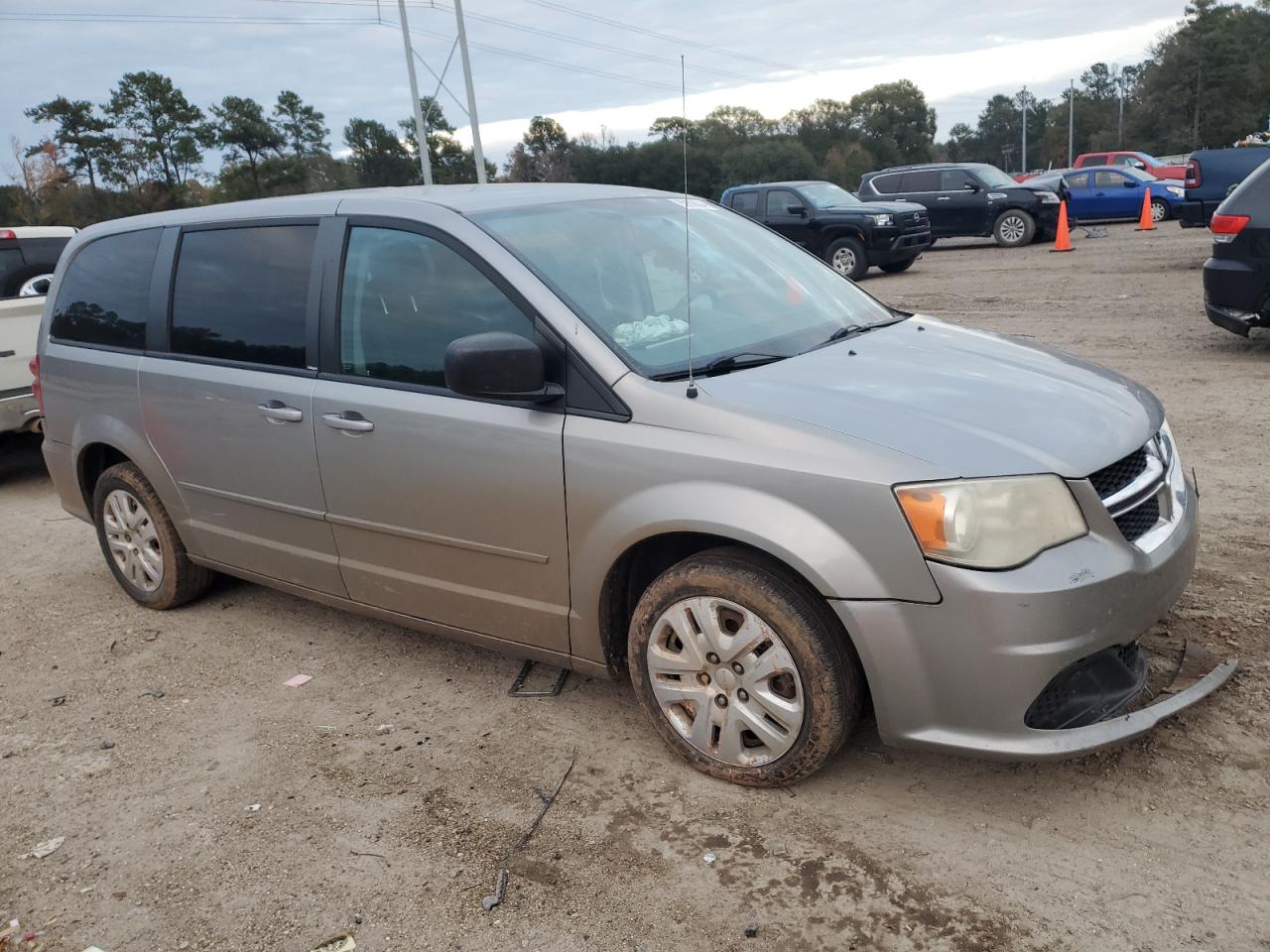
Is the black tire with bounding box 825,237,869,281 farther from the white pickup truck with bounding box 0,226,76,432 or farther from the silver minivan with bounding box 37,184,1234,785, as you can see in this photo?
the silver minivan with bounding box 37,184,1234,785

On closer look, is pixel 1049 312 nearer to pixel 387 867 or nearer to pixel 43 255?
pixel 43 255

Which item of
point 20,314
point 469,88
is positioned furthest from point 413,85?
point 20,314

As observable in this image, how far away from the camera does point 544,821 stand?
308 centimetres

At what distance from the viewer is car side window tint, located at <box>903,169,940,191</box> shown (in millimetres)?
21106

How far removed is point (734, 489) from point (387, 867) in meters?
1.42

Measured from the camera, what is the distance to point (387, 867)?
2.93m

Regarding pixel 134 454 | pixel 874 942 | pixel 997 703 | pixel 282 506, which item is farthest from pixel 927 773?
pixel 134 454

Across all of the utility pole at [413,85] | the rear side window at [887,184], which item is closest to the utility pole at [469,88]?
the utility pole at [413,85]

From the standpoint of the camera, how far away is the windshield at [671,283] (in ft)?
11.1

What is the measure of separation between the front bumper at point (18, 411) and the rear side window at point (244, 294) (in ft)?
12.8

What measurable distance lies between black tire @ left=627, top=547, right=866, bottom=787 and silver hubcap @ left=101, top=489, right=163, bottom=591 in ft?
9.31

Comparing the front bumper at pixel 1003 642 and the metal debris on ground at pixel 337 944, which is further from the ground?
the front bumper at pixel 1003 642

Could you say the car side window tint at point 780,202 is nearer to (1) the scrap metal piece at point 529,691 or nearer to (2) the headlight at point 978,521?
(1) the scrap metal piece at point 529,691

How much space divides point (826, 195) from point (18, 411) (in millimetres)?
13929
